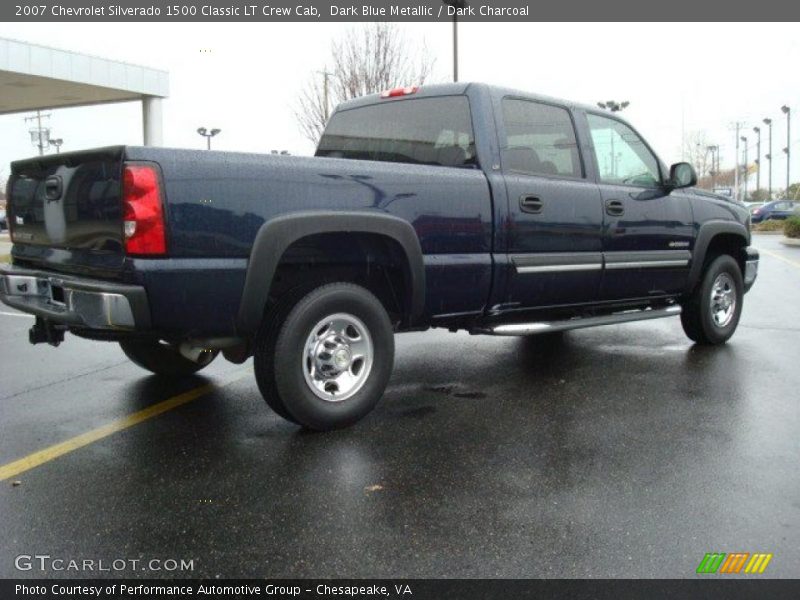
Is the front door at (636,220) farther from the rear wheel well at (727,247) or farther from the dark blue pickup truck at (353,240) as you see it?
the rear wheel well at (727,247)

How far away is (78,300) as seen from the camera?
356 cm

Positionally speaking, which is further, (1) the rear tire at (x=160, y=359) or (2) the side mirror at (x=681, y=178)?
(2) the side mirror at (x=681, y=178)

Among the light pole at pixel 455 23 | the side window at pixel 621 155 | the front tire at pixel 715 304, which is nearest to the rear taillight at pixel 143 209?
the side window at pixel 621 155

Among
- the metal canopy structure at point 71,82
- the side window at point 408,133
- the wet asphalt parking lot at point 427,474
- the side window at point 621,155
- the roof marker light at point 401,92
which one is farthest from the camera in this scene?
the metal canopy structure at point 71,82

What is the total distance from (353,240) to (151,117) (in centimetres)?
1924

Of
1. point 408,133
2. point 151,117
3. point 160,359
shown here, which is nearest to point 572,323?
point 408,133

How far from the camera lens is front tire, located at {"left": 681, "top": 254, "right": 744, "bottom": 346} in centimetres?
643

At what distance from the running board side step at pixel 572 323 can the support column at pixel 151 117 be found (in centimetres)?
1822

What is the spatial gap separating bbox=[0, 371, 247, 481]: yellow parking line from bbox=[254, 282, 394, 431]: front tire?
92cm

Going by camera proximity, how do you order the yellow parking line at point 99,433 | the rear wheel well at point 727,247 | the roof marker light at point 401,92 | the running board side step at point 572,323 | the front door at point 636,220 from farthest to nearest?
1. the rear wheel well at point 727,247
2. the front door at point 636,220
3. the roof marker light at point 401,92
4. the running board side step at point 572,323
5. the yellow parking line at point 99,433

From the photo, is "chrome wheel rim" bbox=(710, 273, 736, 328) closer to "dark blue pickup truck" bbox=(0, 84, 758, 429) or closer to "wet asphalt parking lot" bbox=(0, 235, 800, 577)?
"dark blue pickup truck" bbox=(0, 84, 758, 429)

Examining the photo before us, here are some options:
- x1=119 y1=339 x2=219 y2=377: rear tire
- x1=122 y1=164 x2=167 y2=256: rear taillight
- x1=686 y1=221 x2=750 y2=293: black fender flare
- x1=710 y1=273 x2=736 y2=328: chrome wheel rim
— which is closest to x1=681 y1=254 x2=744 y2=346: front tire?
x1=710 y1=273 x2=736 y2=328: chrome wheel rim

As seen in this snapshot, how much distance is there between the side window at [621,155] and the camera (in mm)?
5589

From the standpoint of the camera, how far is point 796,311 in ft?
29.1
